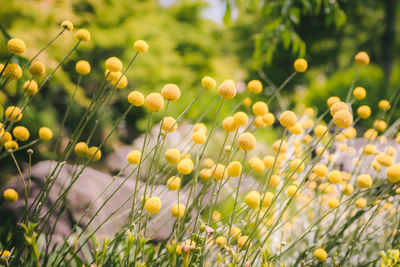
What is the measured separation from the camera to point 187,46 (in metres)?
7.62

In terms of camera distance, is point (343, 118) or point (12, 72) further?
point (12, 72)

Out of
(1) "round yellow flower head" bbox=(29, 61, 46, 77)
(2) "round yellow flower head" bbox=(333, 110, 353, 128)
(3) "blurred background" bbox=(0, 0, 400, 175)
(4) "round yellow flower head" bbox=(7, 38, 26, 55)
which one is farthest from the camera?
(3) "blurred background" bbox=(0, 0, 400, 175)

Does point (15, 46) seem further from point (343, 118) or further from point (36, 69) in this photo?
point (343, 118)

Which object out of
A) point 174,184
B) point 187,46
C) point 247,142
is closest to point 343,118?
point 247,142

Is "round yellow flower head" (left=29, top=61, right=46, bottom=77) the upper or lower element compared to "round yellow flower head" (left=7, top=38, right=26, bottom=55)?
lower

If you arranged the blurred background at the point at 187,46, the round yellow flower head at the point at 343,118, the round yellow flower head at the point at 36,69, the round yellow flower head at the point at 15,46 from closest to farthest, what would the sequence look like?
the round yellow flower head at the point at 343,118 → the round yellow flower head at the point at 15,46 → the round yellow flower head at the point at 36,69 → the blurred background at the point at 187,46

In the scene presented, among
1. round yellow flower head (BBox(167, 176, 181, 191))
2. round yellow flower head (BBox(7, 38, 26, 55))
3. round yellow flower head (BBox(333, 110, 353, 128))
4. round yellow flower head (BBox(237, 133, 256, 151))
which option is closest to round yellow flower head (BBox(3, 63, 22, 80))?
round yellow flower head (BBox(7, 38, 26, 55))

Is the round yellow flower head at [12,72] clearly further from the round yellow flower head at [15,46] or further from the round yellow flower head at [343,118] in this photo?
the round yellow flower head at [343,118]

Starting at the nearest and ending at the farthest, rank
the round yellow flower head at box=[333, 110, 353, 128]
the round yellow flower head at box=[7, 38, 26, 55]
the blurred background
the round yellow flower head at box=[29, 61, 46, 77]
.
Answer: the round yellow flower head at box=[333, 110, 353, 128] → the round yellow flower head at box=[7, 38, 26, 55] → the round yellow flower head at box=[29, 61, 46, 77] → the blurred background

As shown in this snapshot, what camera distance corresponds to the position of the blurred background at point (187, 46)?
1.78m

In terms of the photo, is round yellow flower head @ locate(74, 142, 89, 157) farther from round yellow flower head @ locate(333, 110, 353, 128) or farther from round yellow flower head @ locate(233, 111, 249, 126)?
round yellow flower head @ locate(333, 110, 353, 128)

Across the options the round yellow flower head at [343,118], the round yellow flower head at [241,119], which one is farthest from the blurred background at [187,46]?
the round yellow flower head at [343,118]

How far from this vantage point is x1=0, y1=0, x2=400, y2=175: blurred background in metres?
1.78

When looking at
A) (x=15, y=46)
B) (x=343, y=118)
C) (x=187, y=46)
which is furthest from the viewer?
(x=187, y=46)
